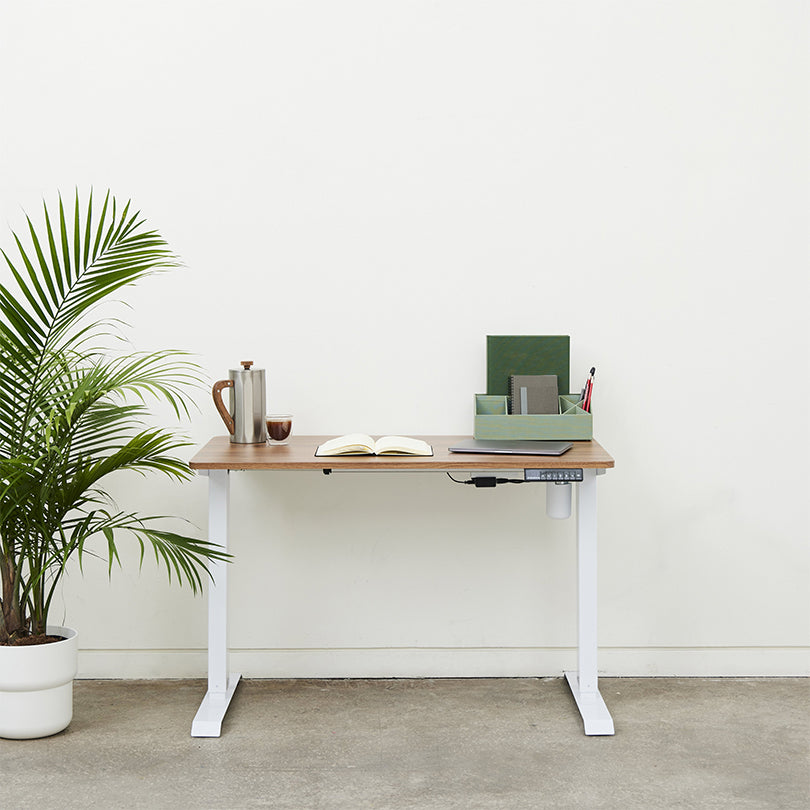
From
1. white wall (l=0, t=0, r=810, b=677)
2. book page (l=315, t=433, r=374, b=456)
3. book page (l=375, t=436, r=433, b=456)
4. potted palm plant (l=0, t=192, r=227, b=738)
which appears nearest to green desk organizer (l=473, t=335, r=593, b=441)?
white wall (l=0, t=0, r=810, b=677)

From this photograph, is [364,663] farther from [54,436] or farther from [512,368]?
[54,436]

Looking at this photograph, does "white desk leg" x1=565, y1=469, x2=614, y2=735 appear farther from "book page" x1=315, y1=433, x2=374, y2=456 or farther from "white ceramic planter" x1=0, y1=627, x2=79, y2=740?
"white ceramic planter" x1=0, y1=627, x2=79, y2=740

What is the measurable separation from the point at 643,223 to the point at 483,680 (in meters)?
1.65

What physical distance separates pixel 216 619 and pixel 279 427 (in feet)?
2.02

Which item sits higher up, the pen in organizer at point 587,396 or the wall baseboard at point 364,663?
the pen in organizer at point 587,396

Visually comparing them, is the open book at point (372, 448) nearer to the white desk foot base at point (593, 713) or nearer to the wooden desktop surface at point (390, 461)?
the wooden desktop surface at point (390, 461)

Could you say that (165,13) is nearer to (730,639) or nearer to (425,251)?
(425,251)

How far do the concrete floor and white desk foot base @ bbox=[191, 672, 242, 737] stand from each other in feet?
0.12

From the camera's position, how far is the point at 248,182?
3455 mm

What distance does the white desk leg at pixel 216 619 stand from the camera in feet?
9.96

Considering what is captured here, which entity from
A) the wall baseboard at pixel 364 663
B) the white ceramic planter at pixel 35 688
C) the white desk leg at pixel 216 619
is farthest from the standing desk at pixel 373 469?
the white ceramic planter at pixel 35 688

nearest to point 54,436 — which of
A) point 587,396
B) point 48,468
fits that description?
point 48,468

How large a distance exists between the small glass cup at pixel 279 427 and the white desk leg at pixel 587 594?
0.93 m

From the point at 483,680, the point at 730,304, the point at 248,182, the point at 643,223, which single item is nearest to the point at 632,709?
the point at 483,680
